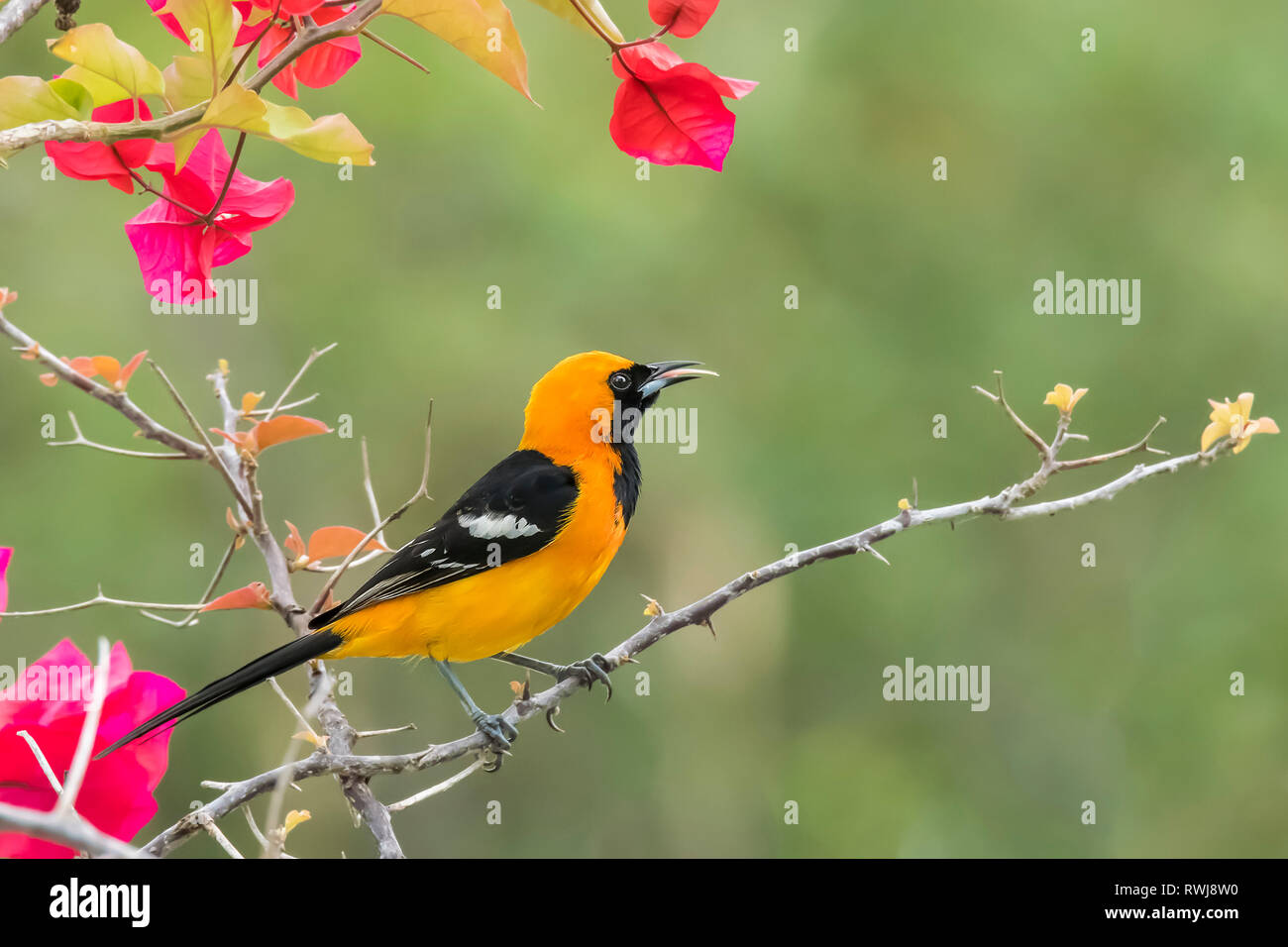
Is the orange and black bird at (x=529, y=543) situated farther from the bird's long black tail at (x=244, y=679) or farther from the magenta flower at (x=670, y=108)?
the magenta flower at (x=670, y=108)

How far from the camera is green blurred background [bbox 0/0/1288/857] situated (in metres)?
6.32

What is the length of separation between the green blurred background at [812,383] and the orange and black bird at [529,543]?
315 cm

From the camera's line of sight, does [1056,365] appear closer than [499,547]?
No

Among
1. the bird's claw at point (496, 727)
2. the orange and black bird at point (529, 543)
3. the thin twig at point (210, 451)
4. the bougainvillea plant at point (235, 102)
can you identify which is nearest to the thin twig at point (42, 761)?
the thin twig at point (210, 451)

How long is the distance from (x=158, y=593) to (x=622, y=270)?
9.08 feet

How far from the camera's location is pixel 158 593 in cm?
599

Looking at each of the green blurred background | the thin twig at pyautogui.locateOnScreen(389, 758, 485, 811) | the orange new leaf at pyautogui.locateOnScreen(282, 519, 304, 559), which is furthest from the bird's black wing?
the green blurred background

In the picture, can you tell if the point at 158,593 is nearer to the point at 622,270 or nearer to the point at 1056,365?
the point at 622,270

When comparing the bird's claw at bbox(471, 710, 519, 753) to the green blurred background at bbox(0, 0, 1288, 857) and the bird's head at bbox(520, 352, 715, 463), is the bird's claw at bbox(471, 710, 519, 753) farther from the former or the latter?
the green blurred background at bbox(0, 0, 1288, 857)

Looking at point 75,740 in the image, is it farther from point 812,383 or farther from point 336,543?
point 812,383

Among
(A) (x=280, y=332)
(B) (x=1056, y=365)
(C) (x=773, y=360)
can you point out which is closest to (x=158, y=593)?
(A) (x=280, y=332)

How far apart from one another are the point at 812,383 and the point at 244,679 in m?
5.21

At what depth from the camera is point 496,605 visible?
2654mm

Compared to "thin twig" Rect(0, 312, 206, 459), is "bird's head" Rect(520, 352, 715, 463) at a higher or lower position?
higher
